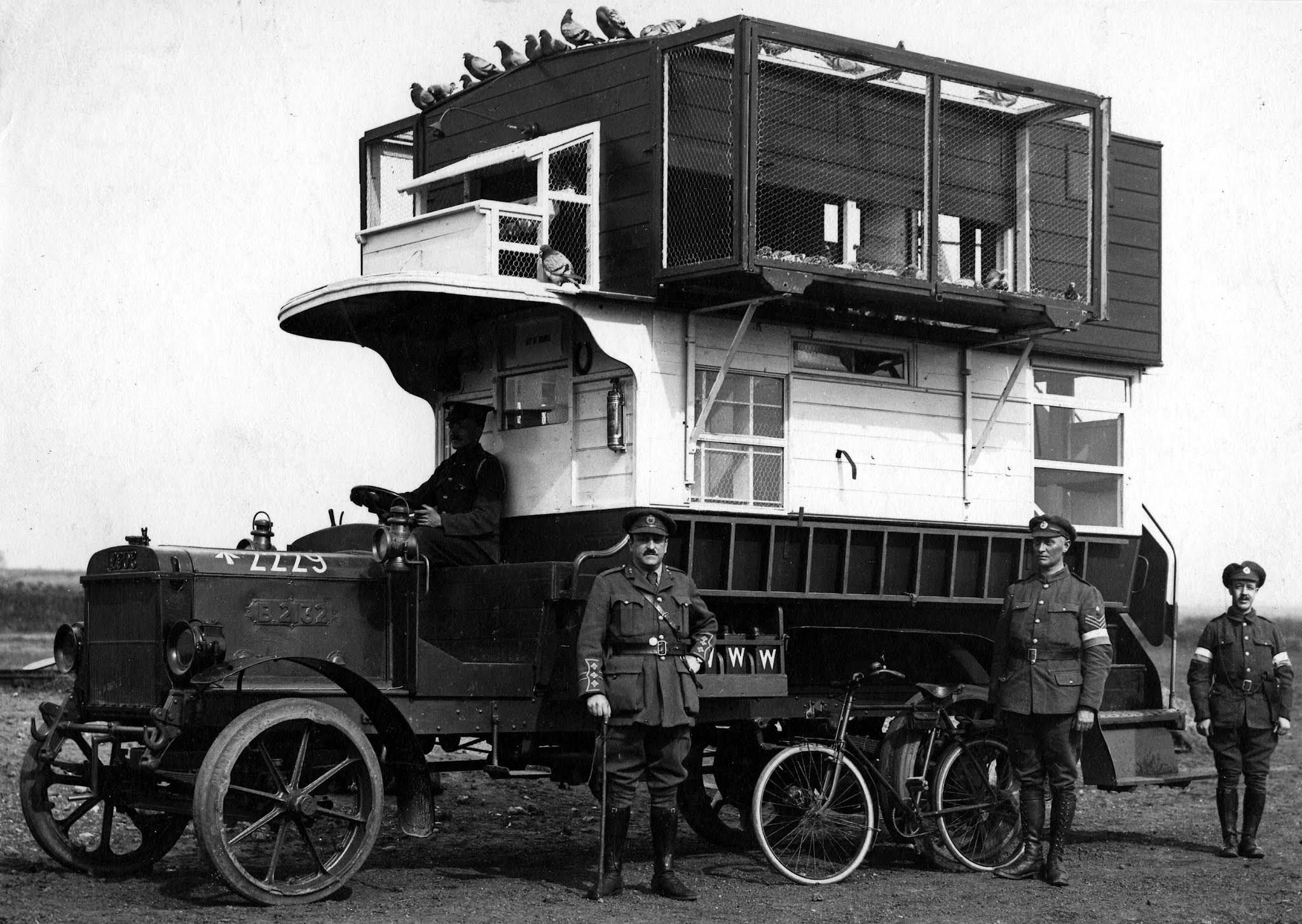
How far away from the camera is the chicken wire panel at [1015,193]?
454 inches

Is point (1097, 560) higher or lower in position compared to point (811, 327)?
lower

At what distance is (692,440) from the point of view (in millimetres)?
10742

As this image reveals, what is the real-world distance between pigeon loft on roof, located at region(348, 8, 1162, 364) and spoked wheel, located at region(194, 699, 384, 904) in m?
3.00

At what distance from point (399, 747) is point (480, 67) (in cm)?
483

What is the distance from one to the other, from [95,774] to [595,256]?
4.09m

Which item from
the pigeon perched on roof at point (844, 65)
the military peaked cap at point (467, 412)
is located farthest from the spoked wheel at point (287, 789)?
the pigeon perched on roof at point (844, 65)

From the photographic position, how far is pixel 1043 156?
1196 cm

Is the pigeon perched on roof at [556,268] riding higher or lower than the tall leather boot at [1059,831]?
higher

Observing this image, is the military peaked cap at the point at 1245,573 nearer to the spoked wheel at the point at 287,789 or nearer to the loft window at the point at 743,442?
the loft window at the point at 743,442

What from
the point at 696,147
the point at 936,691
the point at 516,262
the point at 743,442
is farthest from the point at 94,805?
the point at 696,147

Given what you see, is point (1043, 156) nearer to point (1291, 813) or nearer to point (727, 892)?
point (727, 892)

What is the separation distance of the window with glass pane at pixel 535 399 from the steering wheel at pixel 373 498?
1.10 metres

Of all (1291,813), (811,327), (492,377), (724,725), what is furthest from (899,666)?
(1291,813)

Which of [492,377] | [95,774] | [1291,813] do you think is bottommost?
[1291,813]
